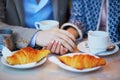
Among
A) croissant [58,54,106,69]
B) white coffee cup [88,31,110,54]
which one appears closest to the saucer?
white coffee cup [88,31,110,54]

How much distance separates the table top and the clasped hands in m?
0.12

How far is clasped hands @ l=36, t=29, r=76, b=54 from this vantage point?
1017mm

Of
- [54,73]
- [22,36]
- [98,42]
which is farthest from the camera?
[22,36]

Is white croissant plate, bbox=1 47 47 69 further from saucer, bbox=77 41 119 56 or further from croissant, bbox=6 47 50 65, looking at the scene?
saucer, bbox=77 41 119 56

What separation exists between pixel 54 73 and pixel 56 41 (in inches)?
8.2

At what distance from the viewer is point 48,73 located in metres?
0.86

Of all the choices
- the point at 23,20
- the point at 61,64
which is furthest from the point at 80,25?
the point at 61,64

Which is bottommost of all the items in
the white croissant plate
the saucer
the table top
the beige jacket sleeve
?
the table top

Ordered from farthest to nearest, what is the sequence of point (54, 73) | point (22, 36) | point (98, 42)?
point (22, 36), point (98, 42), point (54, 73)

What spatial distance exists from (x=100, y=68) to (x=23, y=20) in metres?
0.70

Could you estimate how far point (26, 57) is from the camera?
0.90 metres

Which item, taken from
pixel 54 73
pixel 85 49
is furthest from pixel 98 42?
pixel 54 73

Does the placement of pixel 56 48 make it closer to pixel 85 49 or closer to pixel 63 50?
pixel 63 50

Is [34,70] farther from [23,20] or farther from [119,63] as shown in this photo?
[23,20]
